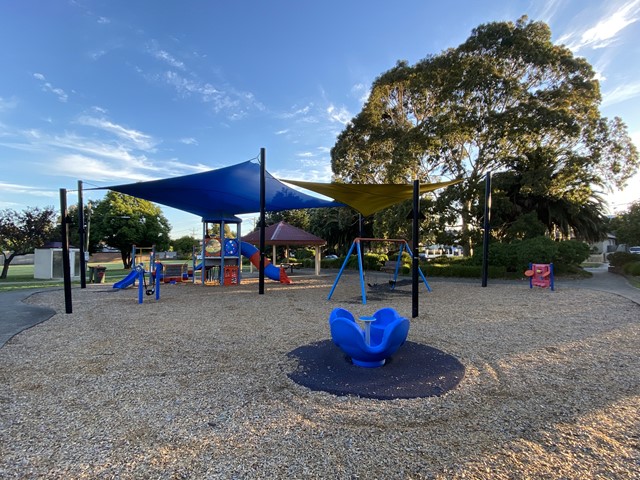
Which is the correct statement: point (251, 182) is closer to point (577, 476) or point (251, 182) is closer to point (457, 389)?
point (457, 389)

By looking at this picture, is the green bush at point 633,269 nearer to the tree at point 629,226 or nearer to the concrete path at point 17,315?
the tree at point 629,226

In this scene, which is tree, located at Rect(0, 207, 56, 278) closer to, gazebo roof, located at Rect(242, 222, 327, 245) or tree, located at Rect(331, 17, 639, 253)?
gazebo roof, located at Rect(242, 222, 327, 245)

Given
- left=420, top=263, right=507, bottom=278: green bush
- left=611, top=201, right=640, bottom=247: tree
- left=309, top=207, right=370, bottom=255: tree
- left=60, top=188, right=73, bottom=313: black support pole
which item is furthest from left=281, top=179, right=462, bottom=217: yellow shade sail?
left=309, top=207, right=370, bottom=255: tree

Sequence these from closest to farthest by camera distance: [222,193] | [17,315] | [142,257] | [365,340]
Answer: [365,340] → [17,315] → [222,193] → [142,257]

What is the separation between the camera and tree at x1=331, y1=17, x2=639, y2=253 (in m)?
13.8

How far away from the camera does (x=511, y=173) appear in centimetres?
1714

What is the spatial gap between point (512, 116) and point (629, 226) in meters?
10.8

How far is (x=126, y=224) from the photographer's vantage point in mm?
29672

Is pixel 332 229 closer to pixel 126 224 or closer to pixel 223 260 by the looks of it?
pixel 223 260

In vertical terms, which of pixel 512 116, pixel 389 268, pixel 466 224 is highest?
pixel 512 116

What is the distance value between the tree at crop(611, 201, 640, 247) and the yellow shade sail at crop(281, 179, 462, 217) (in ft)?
50.4

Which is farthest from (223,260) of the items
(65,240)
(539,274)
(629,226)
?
(629,226)

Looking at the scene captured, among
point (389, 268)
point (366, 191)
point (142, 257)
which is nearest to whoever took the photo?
point (366, 191)

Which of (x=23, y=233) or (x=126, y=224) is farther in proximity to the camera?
(x=126, y=224)
